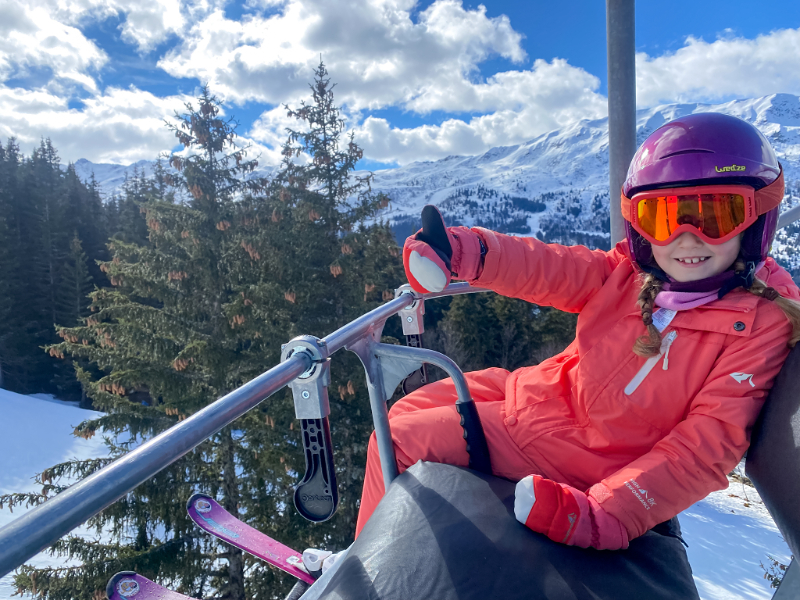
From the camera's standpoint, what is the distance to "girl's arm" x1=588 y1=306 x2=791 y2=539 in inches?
53.8

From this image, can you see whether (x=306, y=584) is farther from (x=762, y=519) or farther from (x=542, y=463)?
(x=762, y=519)

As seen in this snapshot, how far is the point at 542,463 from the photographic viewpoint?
1.68 meters

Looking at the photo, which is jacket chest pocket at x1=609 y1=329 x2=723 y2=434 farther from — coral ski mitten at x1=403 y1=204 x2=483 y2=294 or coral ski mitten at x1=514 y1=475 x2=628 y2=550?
coral ski mitten at x1=403 y1=204 x2=483 y2=294

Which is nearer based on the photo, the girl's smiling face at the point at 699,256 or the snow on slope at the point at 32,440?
the girl's smiling face at the point at 699,256

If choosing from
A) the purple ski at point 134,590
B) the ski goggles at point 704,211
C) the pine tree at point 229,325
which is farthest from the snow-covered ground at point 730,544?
the purple ski at point 134,590

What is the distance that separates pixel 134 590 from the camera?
2109 mm

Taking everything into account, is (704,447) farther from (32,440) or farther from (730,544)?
(32,440)

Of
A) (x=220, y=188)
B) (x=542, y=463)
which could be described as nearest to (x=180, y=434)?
(x=542, y=463)

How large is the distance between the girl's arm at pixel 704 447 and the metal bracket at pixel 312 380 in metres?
0.82

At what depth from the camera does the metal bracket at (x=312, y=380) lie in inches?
49.3

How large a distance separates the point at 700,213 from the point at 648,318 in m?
0.40

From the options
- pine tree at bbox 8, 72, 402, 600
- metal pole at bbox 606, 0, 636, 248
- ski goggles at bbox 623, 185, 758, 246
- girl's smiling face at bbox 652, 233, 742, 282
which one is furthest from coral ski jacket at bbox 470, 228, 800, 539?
pine tree at bbox 8, 72, 402, 600

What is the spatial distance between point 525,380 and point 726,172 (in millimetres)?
991

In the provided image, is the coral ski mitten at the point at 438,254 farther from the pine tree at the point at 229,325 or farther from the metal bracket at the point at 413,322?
the pine tree at the point at 229,325
